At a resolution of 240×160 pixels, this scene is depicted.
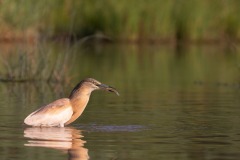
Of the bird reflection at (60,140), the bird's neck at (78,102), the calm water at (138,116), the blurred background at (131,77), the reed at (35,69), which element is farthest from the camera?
the reed at (35,69)

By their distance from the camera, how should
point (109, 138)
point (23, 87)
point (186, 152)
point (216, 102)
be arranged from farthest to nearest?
point (23, 87), point (216, 102), point (109, 138), point (186, 152)

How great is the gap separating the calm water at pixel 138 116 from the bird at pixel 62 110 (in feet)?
0.37

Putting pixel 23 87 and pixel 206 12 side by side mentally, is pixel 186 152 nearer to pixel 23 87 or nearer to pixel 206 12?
pixel 23 87

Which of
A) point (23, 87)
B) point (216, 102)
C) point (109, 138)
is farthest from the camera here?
point (23, 87)

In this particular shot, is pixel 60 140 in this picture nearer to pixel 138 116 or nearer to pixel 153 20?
pixel 138 116

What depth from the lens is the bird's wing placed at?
39.7ft

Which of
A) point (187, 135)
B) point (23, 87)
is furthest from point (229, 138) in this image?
point (23, 87)

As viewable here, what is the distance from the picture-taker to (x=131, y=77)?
22266 mm

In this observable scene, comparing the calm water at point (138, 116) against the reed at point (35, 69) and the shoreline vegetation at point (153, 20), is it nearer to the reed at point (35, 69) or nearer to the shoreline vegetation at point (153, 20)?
the reed at point (35, 69)

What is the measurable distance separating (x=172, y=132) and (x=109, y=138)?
0.97m

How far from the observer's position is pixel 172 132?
1190cm

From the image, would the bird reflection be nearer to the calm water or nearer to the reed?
the calm water

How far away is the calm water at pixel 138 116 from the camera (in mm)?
10242

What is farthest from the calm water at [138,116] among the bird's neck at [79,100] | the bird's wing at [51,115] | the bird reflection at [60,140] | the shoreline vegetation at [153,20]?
the shoreline vegetation at [153,20]
